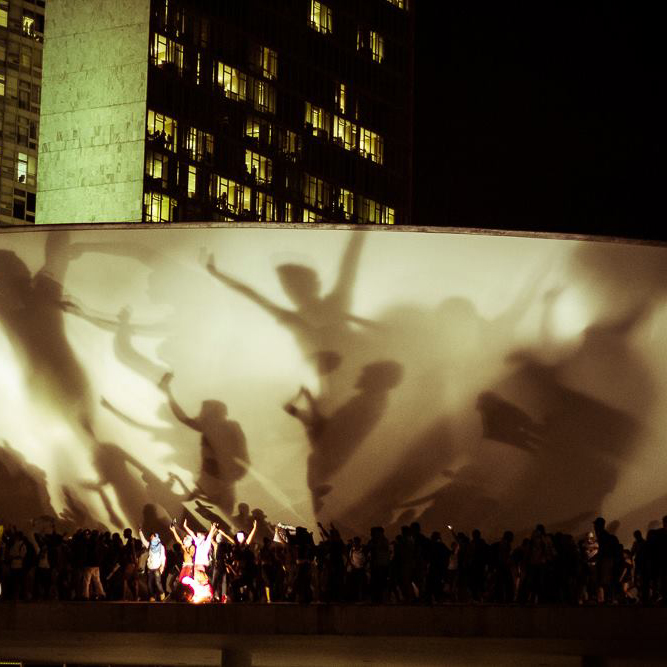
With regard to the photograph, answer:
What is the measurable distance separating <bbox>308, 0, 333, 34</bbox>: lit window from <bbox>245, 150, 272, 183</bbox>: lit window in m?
6.51

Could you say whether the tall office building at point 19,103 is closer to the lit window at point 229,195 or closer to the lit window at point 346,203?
the lit window at point 229,195

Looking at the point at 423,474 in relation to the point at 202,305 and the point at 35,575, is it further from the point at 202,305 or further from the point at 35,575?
the point at 35,575

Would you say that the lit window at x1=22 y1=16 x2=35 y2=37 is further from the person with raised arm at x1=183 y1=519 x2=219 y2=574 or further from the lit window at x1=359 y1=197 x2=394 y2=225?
the person with raised arm at x1=183 y1=519 x2=219 y2=574

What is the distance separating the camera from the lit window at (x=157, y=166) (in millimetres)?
52562

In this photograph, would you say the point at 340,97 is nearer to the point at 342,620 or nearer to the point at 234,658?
the point at 234,658

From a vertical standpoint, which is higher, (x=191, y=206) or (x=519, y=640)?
(x=191, y=206)

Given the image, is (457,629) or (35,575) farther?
(35,575)

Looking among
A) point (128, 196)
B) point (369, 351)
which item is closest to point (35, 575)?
point (369, 351)

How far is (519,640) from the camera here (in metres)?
15.0

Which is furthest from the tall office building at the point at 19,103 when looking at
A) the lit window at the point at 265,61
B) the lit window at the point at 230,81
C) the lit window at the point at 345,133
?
the lit window at the point at 345,133

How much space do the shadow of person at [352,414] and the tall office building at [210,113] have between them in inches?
1210

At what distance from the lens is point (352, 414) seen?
22250 mm

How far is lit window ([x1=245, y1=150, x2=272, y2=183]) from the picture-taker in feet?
188

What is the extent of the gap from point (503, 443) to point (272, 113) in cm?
3785
